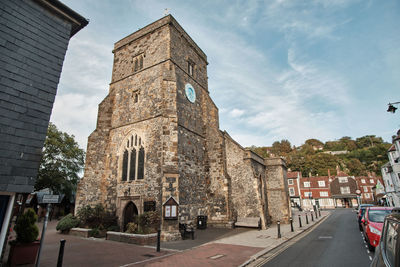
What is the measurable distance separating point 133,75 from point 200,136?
786 cm

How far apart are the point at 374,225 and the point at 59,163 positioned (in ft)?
111

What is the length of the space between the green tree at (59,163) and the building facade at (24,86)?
24.3 m

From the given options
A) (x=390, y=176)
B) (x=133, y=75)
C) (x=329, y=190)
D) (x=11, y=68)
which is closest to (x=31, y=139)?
(x=11, y=68)

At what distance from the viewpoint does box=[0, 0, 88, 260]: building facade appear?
6.28 m

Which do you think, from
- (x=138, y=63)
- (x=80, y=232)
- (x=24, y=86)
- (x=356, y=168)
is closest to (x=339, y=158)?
(x=356, y=168)

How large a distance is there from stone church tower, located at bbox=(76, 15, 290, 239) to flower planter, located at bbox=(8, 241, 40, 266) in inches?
233

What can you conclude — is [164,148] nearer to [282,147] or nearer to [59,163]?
[59,163]

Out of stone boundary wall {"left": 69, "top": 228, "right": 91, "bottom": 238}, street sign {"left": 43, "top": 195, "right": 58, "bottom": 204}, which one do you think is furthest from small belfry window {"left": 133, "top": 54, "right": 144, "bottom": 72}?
street sign {"left": 43, "top": 195, "right": 58, "bottom": 204}

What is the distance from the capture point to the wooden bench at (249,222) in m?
15.7

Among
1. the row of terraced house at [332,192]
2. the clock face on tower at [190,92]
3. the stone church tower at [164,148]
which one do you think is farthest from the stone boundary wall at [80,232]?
the row of terraced house at [332,192]

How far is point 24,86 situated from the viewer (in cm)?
695

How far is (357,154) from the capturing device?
88.7 metres

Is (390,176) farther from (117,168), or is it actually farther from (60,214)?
(60,214)

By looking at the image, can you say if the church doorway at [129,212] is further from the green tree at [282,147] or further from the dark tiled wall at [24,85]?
the green tree at [282,147]
